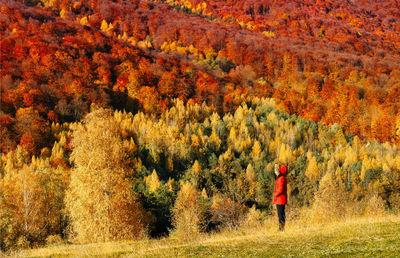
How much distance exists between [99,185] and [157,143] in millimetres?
85774

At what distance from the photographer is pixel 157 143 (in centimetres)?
11344

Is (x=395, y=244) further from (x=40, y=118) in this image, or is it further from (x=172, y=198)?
(x=40, y=118)

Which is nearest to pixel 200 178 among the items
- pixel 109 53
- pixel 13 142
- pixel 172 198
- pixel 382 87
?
pixel 172 198

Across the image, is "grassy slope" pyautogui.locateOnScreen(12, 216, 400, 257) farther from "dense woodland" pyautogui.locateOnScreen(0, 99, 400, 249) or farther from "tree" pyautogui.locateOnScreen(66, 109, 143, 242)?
"tree" pyautogui.locateOnScreen(66, 109, 143, 242)

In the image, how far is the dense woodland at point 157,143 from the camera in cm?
3030

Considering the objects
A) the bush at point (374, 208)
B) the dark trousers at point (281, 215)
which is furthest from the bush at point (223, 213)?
the dark trousers at point (281, 215)

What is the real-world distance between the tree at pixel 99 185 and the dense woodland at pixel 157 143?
0.33 ft

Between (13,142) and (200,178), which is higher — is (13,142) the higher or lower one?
the higher one

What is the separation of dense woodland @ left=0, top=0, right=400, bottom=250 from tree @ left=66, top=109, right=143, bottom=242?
10cm

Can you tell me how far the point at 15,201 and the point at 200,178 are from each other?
64882mm

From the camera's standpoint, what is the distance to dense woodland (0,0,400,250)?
30.3 metres

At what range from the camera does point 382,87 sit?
183500 mm

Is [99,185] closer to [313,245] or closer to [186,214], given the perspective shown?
[313,245]

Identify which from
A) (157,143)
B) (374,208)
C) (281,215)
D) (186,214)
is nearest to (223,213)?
(186,214)
